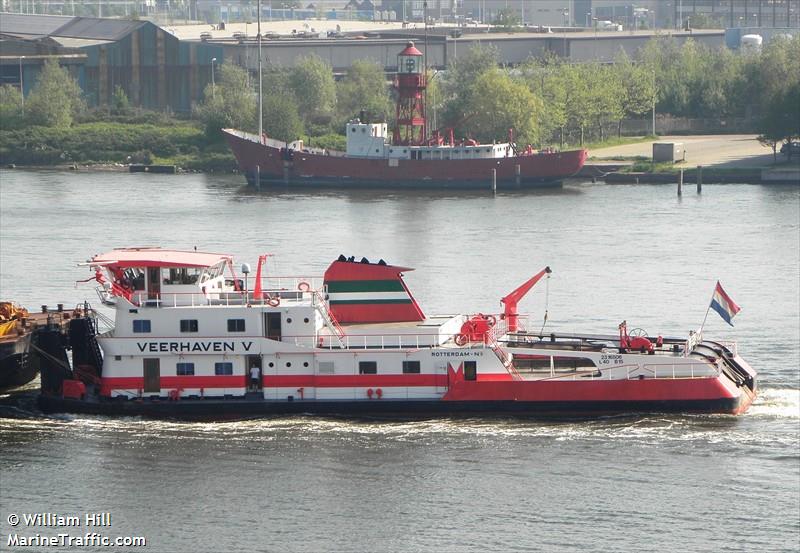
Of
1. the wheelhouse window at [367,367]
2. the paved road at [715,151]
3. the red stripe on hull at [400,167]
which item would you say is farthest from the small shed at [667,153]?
the wheelhouse window at [367,367]

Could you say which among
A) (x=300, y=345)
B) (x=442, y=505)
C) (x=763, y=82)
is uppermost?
(x=763, y=82)

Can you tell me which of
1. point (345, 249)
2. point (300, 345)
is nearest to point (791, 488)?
point (300, 345)

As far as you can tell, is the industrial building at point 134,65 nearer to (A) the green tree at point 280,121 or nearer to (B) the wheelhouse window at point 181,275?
(A) the green tree at point 280,121

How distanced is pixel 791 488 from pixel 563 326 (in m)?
14.2

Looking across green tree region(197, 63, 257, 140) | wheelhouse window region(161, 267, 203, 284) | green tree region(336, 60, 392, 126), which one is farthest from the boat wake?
green tree region(336, 60, 392, 126)

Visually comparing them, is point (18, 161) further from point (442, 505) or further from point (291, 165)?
Answer: point (442, 505)

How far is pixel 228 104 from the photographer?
10725cm

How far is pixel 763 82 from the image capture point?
108 m

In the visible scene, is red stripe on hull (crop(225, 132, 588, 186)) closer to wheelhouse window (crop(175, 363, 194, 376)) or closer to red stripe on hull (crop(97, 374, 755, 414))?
red stripe on hull (crop(97, 374, 755, 414))

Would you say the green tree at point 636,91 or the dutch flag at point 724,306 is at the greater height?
the green tree at point 636,91

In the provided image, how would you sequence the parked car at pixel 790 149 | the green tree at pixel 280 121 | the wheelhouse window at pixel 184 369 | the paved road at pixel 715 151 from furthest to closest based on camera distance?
1. the green tree at pixel 280 121
2. the paved road at pixel 715 151
3. the parked car at pixel 790 149
4. the wheelhouse window at pixel 184 369

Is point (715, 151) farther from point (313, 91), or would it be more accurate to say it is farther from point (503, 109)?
point (313, 91)

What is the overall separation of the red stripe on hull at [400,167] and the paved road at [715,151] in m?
7.34

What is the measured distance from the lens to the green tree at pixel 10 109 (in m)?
110
